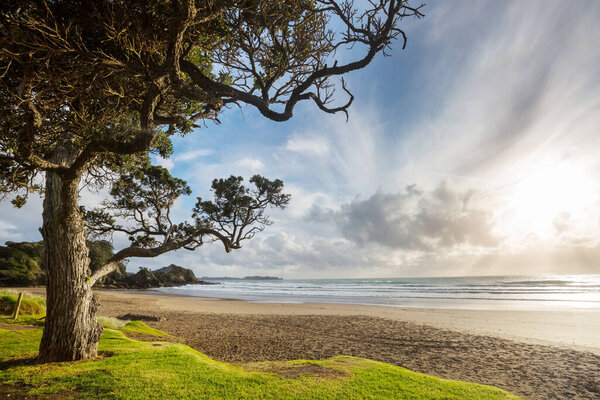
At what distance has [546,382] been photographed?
729 cm

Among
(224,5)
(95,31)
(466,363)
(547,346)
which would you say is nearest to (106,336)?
(95,31)

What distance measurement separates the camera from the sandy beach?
771 centimetres

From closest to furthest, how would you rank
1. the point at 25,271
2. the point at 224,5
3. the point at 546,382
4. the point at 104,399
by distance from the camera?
the point at 104,399 < the point at 224,5 < the point at 546,382 < the point at 25,271

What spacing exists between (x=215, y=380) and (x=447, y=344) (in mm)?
10218

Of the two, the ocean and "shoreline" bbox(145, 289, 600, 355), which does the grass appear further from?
the ocean

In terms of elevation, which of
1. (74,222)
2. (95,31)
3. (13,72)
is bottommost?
(74,222)

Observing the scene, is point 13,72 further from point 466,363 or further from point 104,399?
point 466,363

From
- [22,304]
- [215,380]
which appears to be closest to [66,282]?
[215,380]

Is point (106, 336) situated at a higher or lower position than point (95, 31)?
lower

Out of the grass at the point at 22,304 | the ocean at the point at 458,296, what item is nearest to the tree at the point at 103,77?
the grass at the point at 22,304

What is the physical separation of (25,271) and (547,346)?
152 feet

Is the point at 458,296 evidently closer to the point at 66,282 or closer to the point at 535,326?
the point at 535,326

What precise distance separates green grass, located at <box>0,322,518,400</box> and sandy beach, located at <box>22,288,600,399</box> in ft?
12.4

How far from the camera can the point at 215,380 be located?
4477 mm
